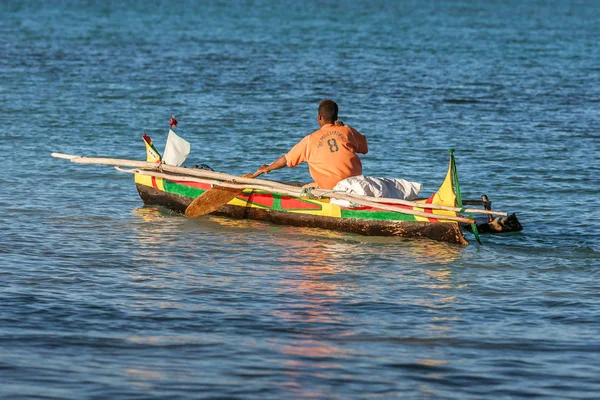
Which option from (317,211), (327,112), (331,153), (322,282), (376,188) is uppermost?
(327,112)

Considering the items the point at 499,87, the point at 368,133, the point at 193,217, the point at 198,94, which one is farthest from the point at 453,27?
the point at 193,217

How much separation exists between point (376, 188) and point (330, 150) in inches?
31.6

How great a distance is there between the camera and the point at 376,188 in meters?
13.2

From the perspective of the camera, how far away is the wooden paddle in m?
14.2

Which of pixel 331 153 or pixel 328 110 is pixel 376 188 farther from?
pixel 328 110

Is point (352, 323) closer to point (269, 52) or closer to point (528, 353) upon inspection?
point (528, 353)

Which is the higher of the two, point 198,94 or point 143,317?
point 198,94

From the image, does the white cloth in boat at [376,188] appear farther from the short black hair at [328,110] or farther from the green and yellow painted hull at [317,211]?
the short black hair at [328,110]

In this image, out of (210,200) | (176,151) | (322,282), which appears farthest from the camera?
(176,151)

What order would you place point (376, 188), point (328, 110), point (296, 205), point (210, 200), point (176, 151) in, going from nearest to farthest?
point (376, 188) < point (328, 110) < point (296, 205) < point (210, 200) < point (176, 151)

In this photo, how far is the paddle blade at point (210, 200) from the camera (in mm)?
14258

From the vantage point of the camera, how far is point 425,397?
8.12 meters

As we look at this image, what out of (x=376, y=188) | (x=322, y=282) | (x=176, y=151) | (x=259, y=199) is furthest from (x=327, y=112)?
(x=322, y=282)

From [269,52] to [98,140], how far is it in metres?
20.3
